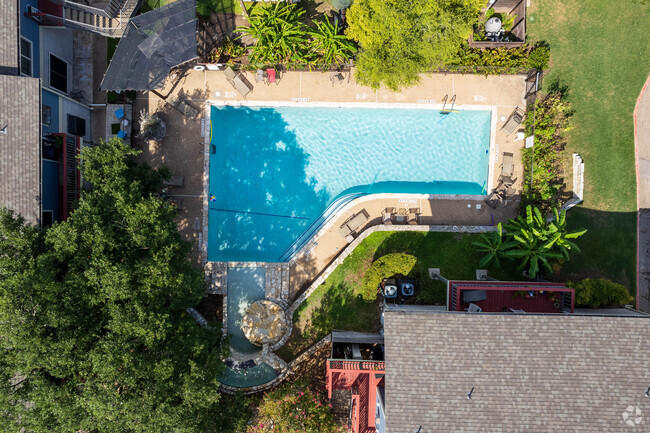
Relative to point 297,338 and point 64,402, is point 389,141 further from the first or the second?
point 64,402

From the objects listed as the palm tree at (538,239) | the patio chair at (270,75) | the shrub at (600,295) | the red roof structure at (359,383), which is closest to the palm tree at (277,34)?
the patio chair at (270,75)

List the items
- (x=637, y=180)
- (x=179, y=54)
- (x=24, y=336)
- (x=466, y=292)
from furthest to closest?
(x=637, y=180), (x=179, y=54), (x=466, y=292), (x=24, y=336)

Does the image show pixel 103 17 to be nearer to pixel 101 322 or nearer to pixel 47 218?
pixel 47 218

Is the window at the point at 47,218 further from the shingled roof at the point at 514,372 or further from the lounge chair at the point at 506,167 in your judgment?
the lounge chair at the point at 506,167

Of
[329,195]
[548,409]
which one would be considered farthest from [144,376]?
[548,409]

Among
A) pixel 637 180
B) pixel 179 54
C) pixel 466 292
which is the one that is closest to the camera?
pixel 466 292

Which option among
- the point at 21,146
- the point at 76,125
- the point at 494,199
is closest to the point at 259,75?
the point at 76,125
